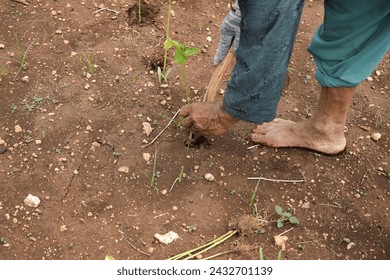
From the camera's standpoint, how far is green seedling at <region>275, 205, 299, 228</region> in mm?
1981

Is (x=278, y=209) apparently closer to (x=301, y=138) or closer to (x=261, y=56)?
(x=301, y=138)

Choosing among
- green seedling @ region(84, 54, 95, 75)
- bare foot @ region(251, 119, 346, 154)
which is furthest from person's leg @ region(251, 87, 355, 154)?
green seedling @ region(84, 54, 95, 75)

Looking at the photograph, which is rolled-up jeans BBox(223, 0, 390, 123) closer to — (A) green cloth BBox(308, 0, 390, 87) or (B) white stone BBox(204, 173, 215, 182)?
(A) green cloth BBox(308, 0, 390, 87)

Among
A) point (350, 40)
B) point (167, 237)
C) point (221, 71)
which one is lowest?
point (167, 237)

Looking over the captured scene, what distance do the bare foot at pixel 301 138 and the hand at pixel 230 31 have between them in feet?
1.50

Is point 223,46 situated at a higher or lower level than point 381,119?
higher

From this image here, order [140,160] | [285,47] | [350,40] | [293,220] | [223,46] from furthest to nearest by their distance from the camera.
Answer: [140,160] → [293,220] → [223,46] → [350,40] → [285,47]

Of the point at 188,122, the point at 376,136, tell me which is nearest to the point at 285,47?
the point at 188,122

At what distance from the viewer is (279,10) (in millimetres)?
1458

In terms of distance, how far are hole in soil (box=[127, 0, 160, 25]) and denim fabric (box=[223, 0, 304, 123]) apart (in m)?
1.06

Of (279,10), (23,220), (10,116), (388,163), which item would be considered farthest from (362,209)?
(10,116)

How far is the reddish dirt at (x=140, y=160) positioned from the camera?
6.30ft

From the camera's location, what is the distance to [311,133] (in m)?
2.21

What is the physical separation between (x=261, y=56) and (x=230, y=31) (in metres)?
0.27
